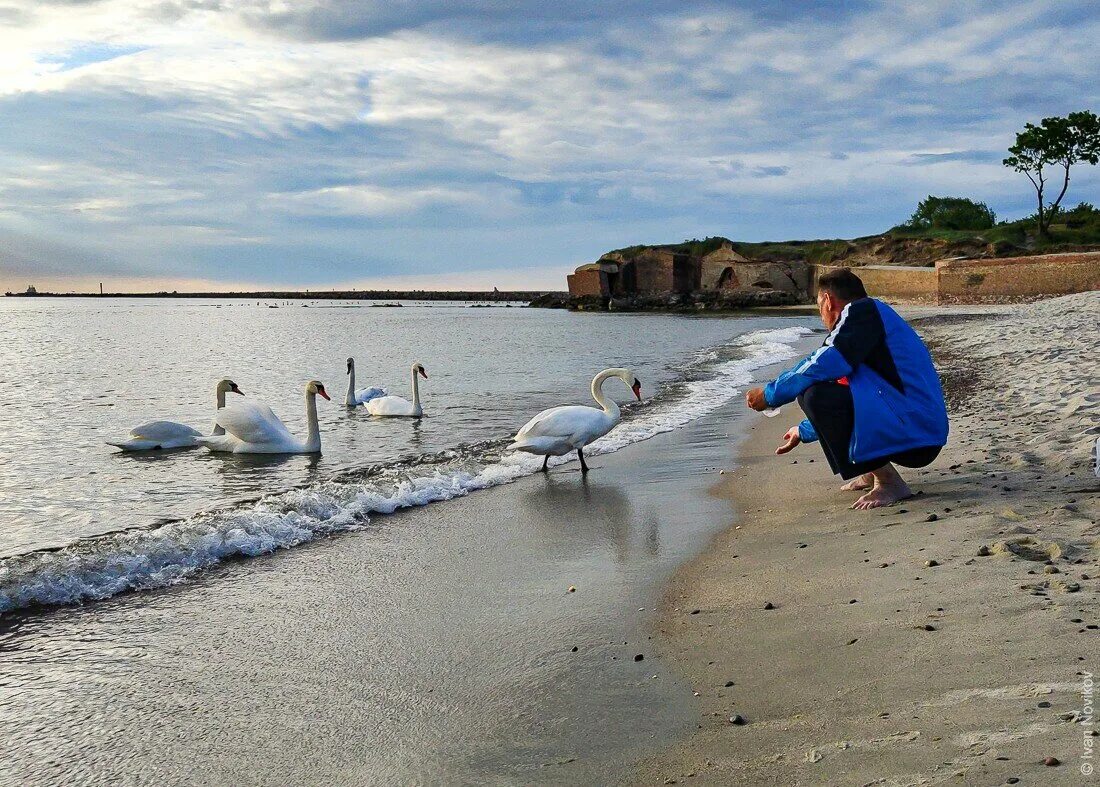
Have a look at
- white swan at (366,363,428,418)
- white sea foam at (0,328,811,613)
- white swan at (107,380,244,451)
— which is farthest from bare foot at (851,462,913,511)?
white swan at (366,363,428,418)

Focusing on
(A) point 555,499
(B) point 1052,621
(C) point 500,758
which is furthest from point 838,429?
(C) point 500,758

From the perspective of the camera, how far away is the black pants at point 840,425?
505cm

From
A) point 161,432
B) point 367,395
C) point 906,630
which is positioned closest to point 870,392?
point 906,630

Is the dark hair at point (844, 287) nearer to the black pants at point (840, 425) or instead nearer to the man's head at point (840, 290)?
the man's head at point (840, 290)

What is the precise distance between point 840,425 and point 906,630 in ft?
6.69

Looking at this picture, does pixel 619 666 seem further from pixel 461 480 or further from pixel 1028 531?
pixel 461 480

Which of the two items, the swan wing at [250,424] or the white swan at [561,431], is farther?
the swan wing at [250,424]

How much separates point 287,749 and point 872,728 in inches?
71.7

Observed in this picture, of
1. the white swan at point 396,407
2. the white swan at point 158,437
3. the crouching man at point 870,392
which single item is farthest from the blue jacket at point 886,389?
the white swan at point 396,407

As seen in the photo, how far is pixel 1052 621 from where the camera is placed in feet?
9.82

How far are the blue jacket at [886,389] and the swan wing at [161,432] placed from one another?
817cm

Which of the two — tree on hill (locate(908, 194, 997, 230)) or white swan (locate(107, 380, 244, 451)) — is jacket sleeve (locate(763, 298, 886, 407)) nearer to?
white swan (locate(107, 380, 244, 451))

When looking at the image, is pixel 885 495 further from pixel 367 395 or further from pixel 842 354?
pixel 367 395

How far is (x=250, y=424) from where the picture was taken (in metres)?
10.2
